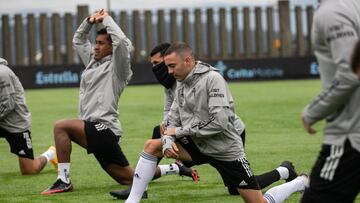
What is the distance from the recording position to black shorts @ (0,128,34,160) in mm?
11875

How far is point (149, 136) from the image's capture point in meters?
16.4

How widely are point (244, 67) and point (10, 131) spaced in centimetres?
2261

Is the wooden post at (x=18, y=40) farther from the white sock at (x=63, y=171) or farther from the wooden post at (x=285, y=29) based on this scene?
the white sock at (x=63, y=171)

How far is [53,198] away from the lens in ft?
32.1

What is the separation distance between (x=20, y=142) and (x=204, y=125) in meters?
4.41

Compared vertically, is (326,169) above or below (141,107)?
above

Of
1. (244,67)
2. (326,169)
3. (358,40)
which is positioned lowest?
(244,67)

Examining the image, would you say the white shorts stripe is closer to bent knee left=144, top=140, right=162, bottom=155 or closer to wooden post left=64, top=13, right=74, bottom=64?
bent knee left=144, top=140, right=162, bottom=155

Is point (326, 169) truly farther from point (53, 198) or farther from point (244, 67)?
point (244, 67)

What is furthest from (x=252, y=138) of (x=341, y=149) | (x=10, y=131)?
(x=341, y=149)

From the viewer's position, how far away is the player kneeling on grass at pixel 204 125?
26.6ft

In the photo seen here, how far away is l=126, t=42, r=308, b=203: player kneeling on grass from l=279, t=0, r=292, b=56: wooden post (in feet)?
99.8

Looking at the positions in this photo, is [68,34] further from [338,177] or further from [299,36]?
[338,177]

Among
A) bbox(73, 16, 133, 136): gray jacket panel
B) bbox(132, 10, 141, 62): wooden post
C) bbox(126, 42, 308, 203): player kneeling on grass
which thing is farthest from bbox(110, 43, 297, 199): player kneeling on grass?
bbox(132, 10, 141, 62): wooden post
